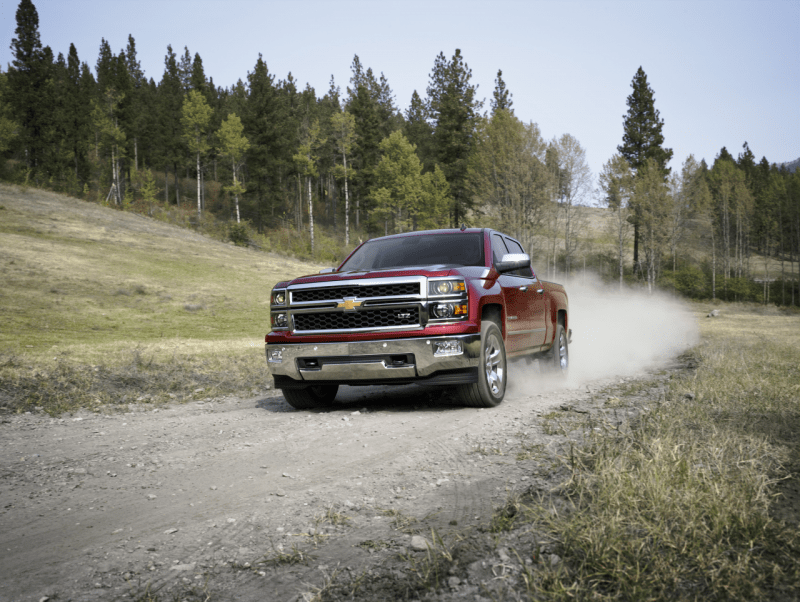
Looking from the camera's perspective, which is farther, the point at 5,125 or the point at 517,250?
the point at 5,125

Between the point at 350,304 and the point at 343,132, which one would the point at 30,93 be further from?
the point at 350,304

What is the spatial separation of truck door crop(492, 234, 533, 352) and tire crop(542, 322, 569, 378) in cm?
131

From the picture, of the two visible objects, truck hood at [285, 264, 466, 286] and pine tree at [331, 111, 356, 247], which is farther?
pine tree at [331, 111, 356, 247]

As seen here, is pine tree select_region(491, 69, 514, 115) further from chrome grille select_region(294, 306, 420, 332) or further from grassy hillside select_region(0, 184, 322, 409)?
chrome grille select_region(294, 306, 420, 332)

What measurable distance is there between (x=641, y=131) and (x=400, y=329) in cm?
5943

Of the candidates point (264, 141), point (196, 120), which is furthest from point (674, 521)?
point (264, 141)

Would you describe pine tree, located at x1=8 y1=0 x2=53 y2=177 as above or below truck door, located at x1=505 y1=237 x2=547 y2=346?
above

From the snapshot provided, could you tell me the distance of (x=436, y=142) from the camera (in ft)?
189

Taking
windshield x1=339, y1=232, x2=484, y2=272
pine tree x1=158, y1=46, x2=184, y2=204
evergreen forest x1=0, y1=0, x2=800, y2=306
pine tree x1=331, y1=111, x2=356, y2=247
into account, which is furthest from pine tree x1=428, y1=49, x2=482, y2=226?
windshield x1=339, y1=232, x2=484, y2=272

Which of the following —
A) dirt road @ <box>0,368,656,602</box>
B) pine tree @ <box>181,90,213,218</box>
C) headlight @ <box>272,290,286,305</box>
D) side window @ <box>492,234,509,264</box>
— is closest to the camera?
dirt road @ <box>0,368,656,602</box>

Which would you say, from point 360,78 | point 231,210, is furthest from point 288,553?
point 360,78

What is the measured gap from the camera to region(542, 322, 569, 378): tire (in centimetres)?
898

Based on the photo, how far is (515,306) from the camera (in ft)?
23.7

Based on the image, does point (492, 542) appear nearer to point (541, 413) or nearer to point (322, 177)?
point (541, 413)
